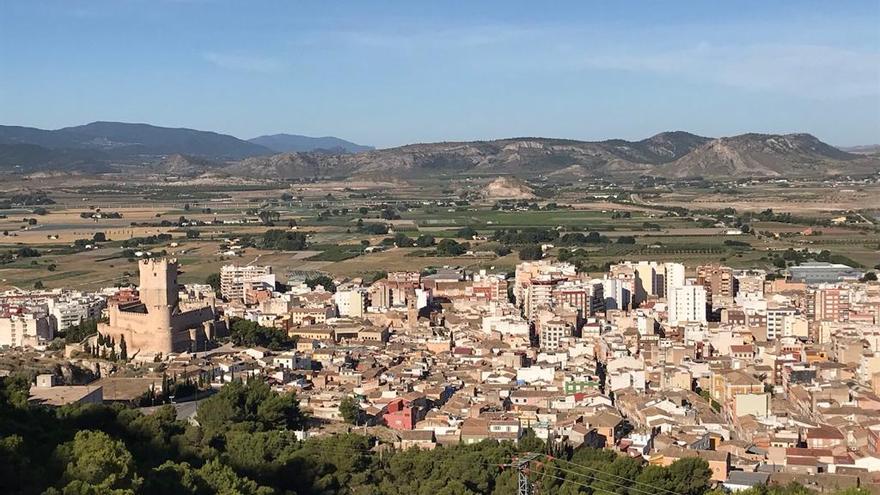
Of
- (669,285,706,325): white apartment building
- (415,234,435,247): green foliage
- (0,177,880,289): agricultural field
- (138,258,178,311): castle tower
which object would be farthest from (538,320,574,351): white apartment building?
(415,234,435,247): green foliage

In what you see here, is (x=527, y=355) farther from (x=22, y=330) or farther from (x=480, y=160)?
(x=480, y=160)

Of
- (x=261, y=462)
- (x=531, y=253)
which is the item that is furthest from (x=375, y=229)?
(x=261, y=462)

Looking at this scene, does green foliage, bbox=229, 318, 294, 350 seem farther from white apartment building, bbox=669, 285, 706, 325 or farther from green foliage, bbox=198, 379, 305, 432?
white apartment building, bbox=669, 285, 706, 325

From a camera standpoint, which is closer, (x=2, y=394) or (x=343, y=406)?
(x=2, y=394)

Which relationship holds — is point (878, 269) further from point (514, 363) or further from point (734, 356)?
point (514, 363)

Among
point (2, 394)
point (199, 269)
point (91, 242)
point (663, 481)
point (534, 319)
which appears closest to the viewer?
point (663, 481)

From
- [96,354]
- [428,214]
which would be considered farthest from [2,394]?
[428,214]
